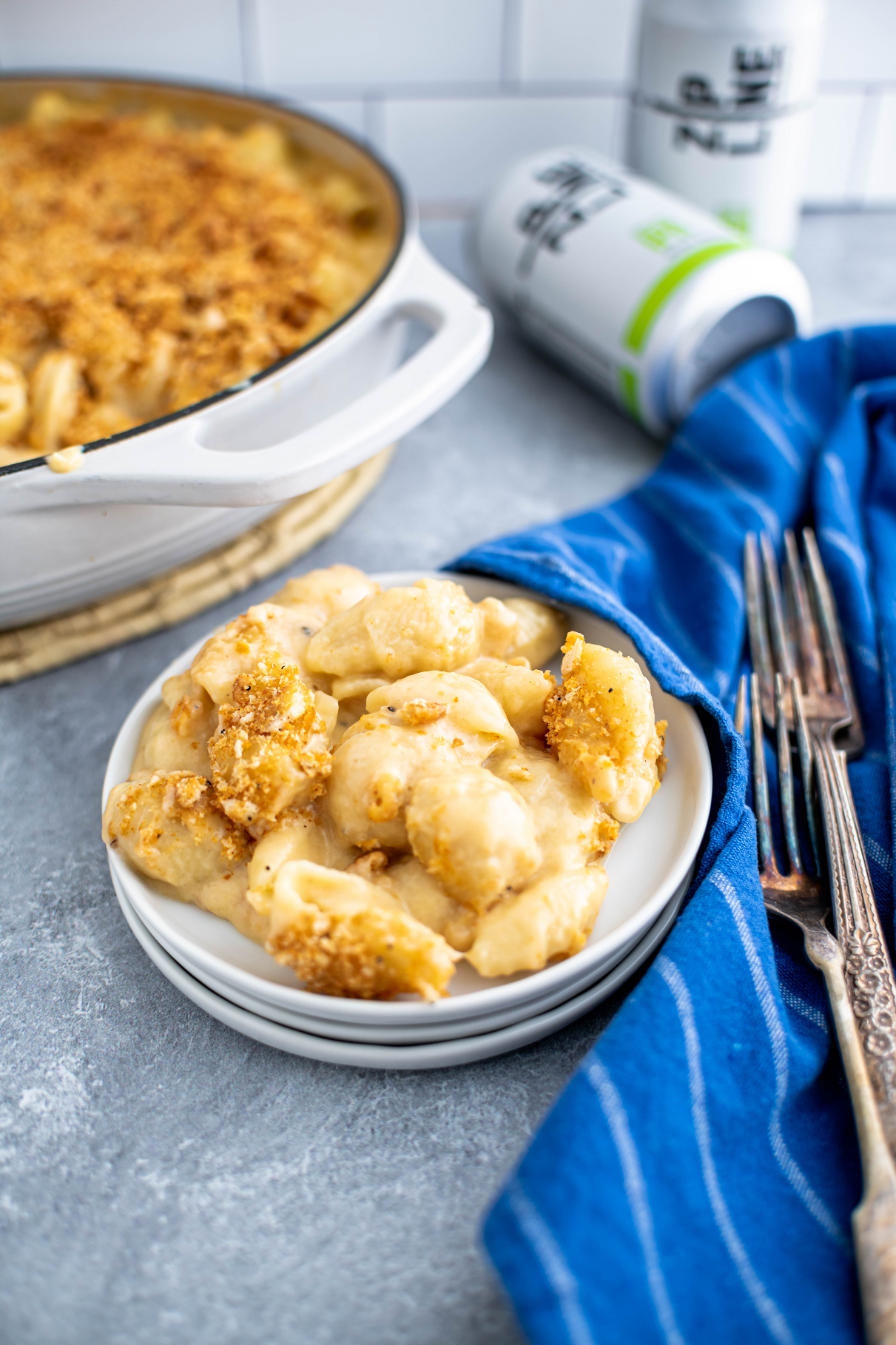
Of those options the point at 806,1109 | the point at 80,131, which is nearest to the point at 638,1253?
the point at 806,1109

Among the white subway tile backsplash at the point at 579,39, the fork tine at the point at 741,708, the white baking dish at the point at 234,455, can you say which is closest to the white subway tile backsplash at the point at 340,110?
the white subway tile backsplash at the point at 579,39

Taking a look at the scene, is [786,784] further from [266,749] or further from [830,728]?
[266,749]

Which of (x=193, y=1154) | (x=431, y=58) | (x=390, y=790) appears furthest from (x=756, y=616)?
(x=431, y=58)

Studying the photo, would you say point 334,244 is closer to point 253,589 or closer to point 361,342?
point 361,342

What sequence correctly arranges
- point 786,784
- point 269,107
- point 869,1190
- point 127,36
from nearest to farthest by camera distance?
1. point 869,1190
2. point 786,784
3. point 269,107
4. point 127,36

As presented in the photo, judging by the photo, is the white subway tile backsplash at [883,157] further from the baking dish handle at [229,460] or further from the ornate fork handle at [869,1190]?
the ornate fork handle at [869,1190]

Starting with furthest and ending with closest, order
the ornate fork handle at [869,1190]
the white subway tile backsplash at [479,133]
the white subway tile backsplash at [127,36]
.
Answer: the white subway tile backsplash at [479,133] → the white subway tile backsplash at [127,36] → the ornate fork handle at [869,1190]
